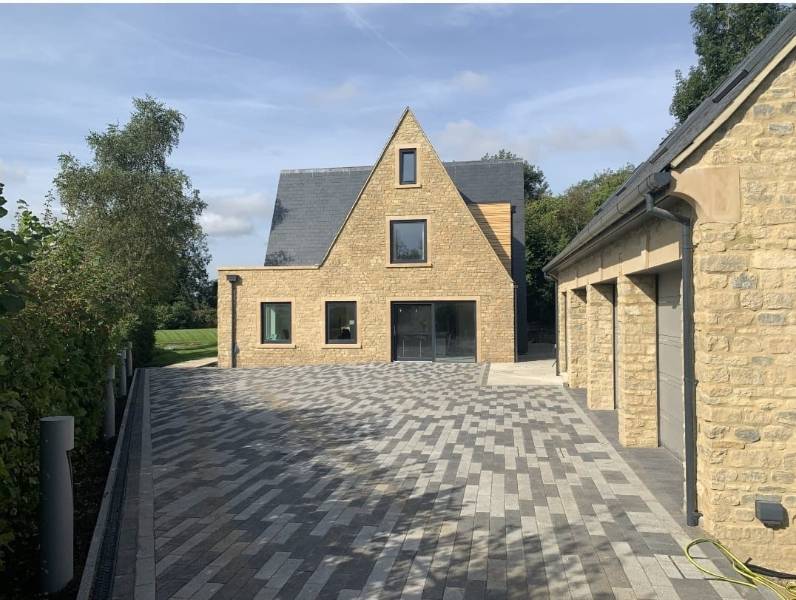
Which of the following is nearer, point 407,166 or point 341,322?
point 407,166

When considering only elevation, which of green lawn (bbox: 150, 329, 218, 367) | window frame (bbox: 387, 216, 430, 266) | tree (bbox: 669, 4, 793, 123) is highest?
tree (bbox: 669, 4, 793, 123)

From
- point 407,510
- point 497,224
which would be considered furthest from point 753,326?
point 497,224

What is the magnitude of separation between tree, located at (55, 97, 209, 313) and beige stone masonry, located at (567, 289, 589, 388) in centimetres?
2039

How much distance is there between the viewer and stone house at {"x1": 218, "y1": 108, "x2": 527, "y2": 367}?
2122cm

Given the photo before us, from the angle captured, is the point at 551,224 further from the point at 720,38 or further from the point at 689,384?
the point at 689,384

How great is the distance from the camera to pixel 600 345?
1065 cm

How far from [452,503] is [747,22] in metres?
28.6

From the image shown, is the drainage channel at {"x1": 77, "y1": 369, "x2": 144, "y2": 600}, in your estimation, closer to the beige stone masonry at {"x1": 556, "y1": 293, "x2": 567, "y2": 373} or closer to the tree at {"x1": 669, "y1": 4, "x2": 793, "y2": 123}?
the beige stone masonry at {"x1": 556, "y1": 293, "x2": 567, "y2": 373}

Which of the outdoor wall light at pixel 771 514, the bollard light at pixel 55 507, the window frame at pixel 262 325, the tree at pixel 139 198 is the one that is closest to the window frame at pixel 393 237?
the window frame at pixel 262 325

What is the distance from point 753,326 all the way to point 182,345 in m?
34.4

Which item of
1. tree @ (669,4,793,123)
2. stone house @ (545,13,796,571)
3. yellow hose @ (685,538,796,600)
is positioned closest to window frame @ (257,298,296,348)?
stone house @ (545,13,796,571)

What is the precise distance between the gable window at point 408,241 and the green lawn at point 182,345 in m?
10.7

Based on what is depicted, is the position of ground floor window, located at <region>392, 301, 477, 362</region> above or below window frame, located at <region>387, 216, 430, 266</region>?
below

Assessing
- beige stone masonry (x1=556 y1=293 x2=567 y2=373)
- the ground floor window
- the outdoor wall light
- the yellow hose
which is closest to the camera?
the yellow hose
